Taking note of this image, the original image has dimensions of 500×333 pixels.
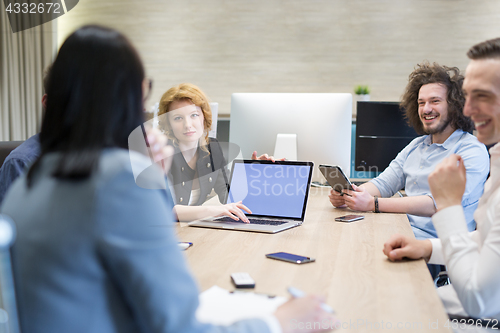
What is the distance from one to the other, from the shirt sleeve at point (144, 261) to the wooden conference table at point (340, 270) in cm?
37

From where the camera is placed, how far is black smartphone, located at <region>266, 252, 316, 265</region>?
3.71 feet

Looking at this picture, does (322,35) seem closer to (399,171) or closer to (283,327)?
(399,171)

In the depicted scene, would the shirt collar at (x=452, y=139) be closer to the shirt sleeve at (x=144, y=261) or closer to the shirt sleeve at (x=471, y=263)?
the shirt sleeve at (x=471, y=263)

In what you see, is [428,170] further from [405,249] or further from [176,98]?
[176,98]

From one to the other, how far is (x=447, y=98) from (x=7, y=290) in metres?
2.15

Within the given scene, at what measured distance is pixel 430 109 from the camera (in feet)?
7.02

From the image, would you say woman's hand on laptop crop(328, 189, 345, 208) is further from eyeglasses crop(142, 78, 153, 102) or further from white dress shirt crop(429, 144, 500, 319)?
eyeglasses crop(142, 78, 153, 102)

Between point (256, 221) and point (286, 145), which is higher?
point (286, 145)

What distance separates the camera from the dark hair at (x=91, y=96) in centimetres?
60

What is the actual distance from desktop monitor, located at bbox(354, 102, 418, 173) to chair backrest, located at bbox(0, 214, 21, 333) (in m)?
2.26

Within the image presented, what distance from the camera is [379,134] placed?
2627 mm

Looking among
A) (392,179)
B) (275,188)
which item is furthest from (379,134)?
(275,188)

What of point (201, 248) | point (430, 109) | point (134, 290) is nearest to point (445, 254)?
point (201, 248)

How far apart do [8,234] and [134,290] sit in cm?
18
